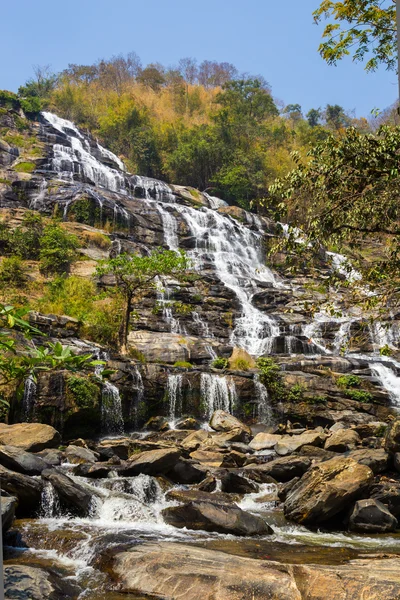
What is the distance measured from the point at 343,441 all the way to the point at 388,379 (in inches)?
259

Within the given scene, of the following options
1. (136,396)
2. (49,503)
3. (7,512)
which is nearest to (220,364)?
(136,396)

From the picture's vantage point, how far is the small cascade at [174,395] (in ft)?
50.5

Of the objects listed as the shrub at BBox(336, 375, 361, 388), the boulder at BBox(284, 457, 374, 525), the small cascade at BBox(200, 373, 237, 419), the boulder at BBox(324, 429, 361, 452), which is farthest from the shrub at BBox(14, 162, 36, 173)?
the boulder at BBox(284, 457, 374, 525)

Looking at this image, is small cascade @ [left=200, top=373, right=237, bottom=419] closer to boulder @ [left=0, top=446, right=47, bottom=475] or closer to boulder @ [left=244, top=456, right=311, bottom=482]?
boulder @ [left=244, top=456, right=311, bottom=482]

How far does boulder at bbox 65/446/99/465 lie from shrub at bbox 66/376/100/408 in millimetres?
2953

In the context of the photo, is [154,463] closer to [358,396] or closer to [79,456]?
[79,456]

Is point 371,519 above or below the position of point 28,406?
below

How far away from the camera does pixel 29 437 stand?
10.5m

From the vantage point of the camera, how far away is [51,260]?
73.6 feet

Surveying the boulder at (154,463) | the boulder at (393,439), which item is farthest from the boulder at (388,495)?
the boulder at (154,463)

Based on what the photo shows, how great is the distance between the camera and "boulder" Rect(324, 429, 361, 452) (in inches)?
438

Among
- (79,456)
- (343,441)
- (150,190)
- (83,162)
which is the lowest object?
(79,456)

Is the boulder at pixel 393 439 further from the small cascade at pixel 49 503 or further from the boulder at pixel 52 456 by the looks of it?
the boulder at pixel 52 456

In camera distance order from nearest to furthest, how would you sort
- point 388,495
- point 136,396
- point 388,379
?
point 388,495, point 136,396, point 388,379
